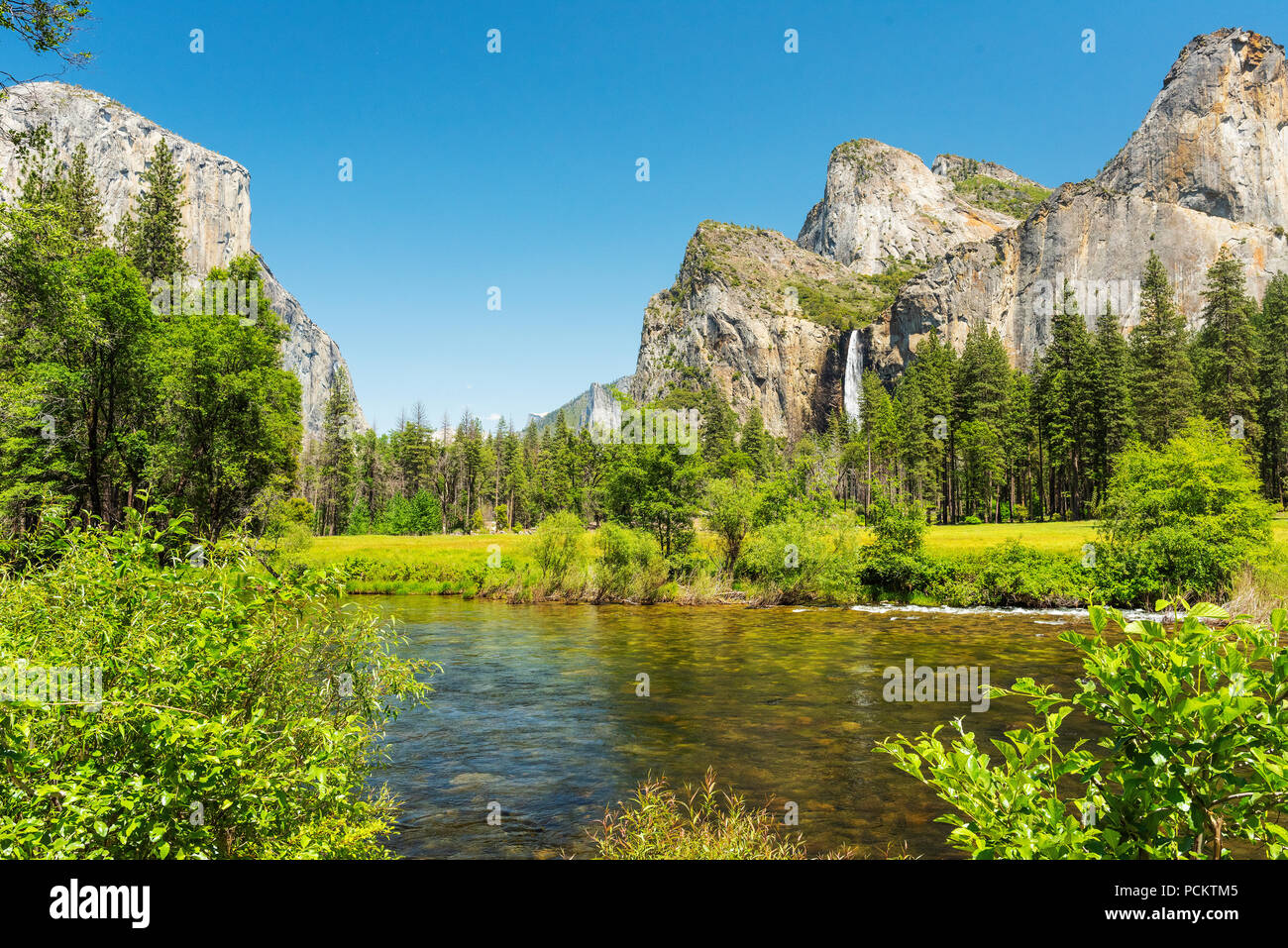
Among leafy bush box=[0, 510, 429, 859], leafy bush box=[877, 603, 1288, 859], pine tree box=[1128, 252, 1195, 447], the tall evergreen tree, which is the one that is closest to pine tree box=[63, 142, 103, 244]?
leafy bush box=[0, 510, 429, 859]

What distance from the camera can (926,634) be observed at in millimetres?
28594

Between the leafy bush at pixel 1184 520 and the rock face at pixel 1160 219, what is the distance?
13376cm

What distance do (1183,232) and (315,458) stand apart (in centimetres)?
18139

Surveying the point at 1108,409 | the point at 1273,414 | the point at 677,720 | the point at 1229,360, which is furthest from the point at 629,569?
the point at 1273,414

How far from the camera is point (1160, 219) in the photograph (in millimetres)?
151750

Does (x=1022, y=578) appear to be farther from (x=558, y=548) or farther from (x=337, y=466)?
(x=337, y=466)

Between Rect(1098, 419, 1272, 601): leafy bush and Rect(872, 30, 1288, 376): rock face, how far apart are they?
439ft

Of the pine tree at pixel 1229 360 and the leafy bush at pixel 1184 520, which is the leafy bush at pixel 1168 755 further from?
the pine tree at pixel 1229 360

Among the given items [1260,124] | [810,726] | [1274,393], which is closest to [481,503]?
[1274,393]

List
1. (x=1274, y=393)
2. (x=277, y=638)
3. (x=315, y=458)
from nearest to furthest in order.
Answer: (x=277, y=638)
(x=1274, y=393)
(x=315, y=458)

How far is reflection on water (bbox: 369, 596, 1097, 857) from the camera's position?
1141cm

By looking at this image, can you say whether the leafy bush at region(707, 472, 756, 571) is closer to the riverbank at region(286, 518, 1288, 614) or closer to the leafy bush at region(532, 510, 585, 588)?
the riverbank at region(286, 518, 1288, 614)

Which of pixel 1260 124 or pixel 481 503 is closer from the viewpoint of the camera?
pixel 481 503
